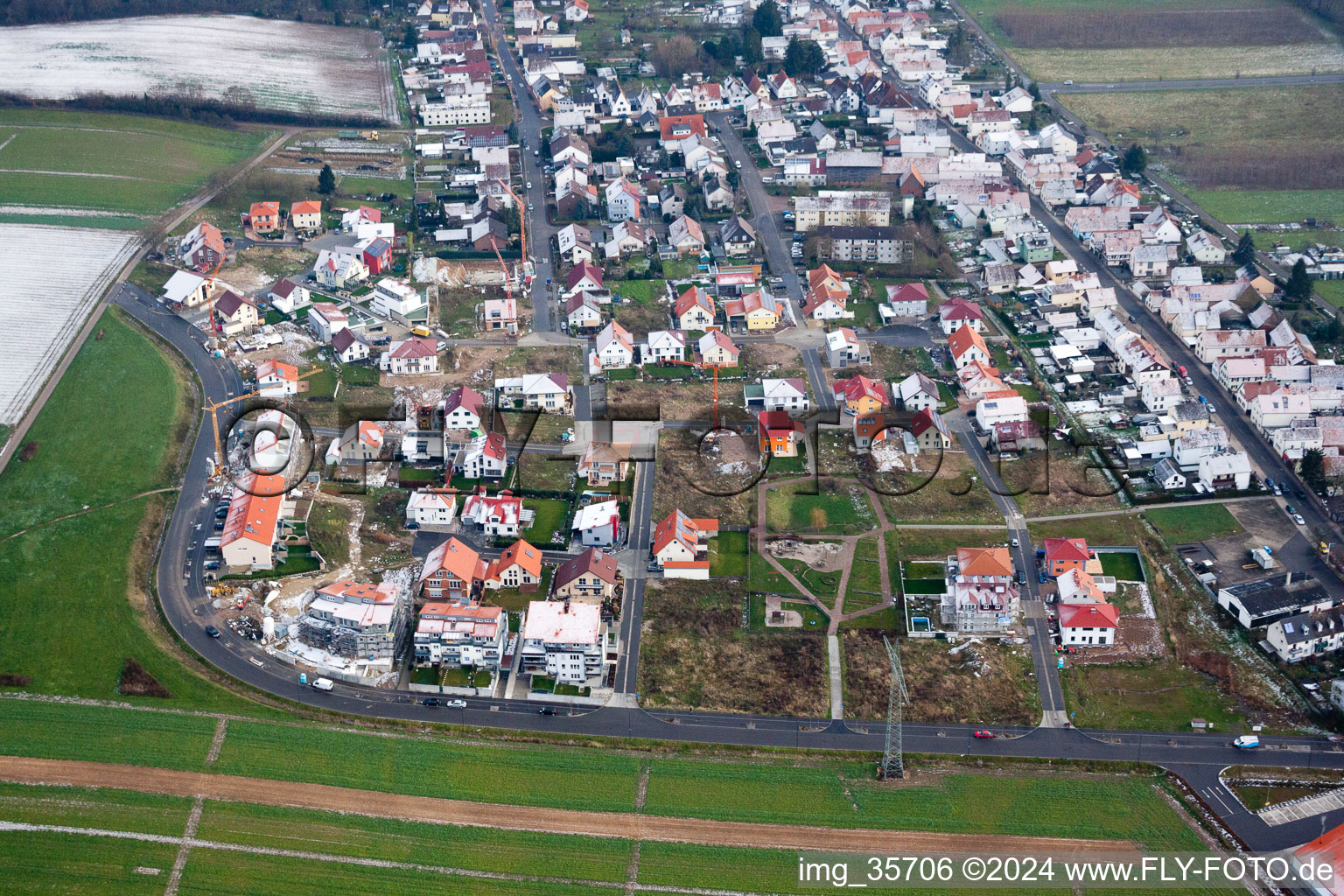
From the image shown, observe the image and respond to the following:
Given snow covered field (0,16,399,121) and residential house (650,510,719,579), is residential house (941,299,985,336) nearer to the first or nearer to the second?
residential house (650,510,719,579)

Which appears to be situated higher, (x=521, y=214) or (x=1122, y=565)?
(x=521, y=214)

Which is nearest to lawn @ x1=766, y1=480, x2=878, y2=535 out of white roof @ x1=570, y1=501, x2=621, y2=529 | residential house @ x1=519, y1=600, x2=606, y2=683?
white roof @ x1=570, y1=501, x2=621, y2=529

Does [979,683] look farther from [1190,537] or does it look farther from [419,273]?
[419,273]

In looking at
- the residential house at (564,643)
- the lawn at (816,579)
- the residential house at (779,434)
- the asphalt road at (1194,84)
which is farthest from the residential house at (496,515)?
the asphalt road at (1194,84)

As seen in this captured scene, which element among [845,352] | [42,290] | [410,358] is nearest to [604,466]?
[410,358]

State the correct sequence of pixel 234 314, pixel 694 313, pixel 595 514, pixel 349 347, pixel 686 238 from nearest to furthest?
pixel 595 514
pixel 349 347
pixel 234 314
pixel 694 313
pixel 686 238

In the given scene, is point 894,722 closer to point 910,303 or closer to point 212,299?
point 910,303
